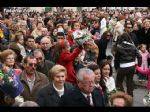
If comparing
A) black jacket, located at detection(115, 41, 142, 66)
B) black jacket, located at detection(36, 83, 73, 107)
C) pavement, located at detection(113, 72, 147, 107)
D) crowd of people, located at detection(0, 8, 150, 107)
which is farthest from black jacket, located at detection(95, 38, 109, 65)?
black jacket, located at detection(36, 83, 73, 107)

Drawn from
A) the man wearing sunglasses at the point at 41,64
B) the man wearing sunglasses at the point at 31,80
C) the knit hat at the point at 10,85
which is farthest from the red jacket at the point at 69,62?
the knit hat at the point at 10,85

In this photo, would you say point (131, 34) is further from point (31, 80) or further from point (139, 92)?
point (31, 80)

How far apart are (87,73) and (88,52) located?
364 cm

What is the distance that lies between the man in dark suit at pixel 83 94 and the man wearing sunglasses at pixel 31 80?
3.27 ft

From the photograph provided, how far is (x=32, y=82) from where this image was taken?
19.2 ft

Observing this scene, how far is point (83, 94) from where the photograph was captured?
15.4 ft

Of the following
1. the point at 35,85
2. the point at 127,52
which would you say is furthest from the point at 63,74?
the point at 127,52

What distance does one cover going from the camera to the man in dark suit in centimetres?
455

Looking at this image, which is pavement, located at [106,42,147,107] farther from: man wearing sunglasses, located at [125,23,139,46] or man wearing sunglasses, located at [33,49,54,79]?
man wearing sunglasses, located at [33,49,54,79]

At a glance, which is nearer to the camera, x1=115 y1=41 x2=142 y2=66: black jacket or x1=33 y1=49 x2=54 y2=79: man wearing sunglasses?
x1=33 y1=49 x2=54 y2=79: man wearing sunglasses

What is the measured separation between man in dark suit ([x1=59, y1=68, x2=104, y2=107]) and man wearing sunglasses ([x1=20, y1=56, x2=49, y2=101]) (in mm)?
996
